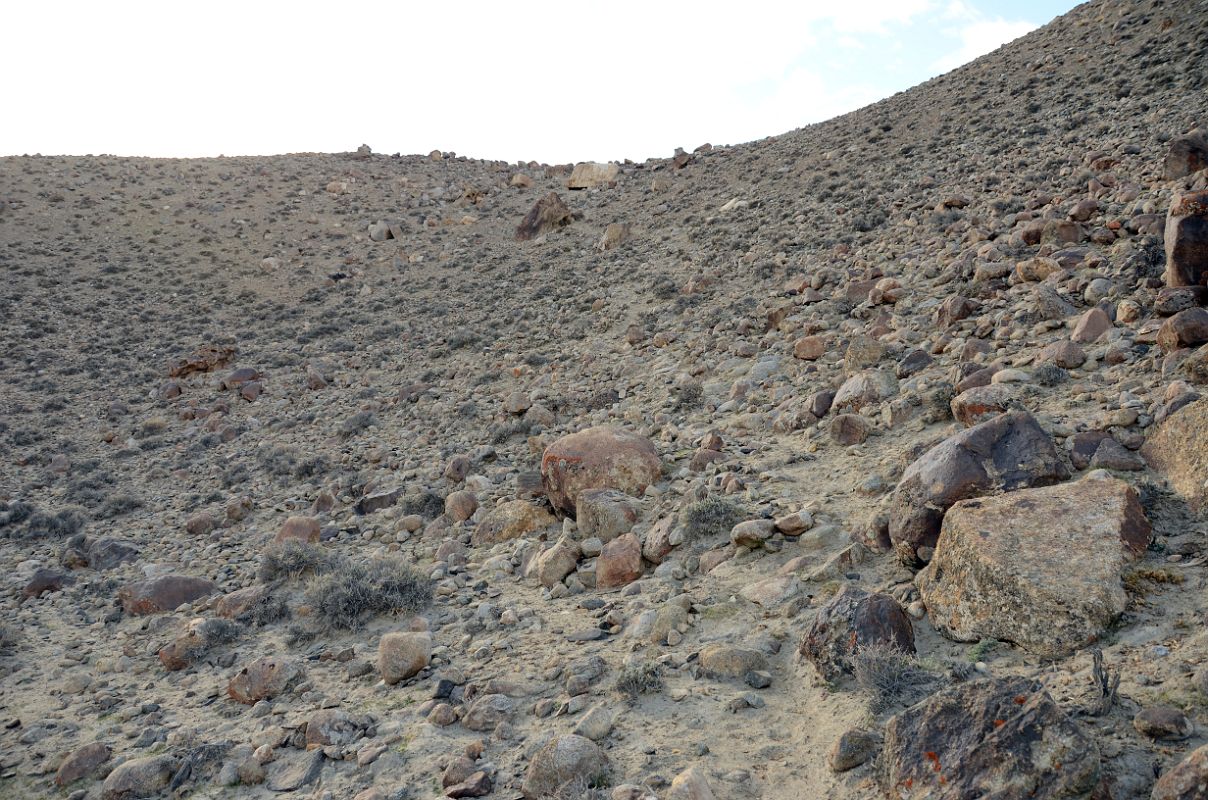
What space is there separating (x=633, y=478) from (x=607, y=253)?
1422 cm

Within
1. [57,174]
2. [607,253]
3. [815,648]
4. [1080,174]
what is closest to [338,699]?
[815,648]

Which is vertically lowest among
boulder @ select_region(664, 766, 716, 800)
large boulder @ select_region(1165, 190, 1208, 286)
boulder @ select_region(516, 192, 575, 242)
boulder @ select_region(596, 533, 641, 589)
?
boulder @ select_region(664, 766, 716, 800)

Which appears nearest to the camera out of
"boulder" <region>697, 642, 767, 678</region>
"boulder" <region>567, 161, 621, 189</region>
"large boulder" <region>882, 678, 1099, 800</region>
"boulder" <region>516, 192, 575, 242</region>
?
"large boulder" <region>882, 678, 1099, 800</region>

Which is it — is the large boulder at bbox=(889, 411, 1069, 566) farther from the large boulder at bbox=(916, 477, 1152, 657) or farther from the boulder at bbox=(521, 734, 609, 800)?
the boulder at bbox=(521, 734, 609, 800)

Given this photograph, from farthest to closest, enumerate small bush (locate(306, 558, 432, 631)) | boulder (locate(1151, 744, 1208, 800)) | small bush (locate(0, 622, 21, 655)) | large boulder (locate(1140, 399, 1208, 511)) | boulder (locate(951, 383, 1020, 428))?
small bush (locate(0, 622, 21, 655)) → small bush (locate(306, 558, 432, 631)) → boulder (locate(951, 383, 1020, 428)) → large boulder (locate(1140, 399, 1208, 511)) → boulder (locate(1151, 744, 1208, 800))

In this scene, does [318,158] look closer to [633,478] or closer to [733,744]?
[633,478]

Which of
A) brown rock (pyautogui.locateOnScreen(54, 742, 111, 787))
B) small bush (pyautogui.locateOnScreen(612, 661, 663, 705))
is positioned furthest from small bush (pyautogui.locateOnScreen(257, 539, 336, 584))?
small bush (pyautogui.locateOnScreen(612, 661, 663, 705))

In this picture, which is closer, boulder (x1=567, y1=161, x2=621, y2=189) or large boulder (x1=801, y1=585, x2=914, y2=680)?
large boulder (x1=801, y1=585, x2=914, y2=680)

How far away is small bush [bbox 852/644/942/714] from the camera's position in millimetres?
3977

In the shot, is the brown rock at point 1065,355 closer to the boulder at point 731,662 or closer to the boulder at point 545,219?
the boulder at point 731,662

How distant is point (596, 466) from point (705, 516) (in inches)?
68.8

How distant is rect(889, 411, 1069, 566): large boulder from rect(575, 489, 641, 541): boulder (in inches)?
104

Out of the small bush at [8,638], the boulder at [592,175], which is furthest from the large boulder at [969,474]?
the boulder at [592,175]

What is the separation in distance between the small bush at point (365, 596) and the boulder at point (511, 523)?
98cm
